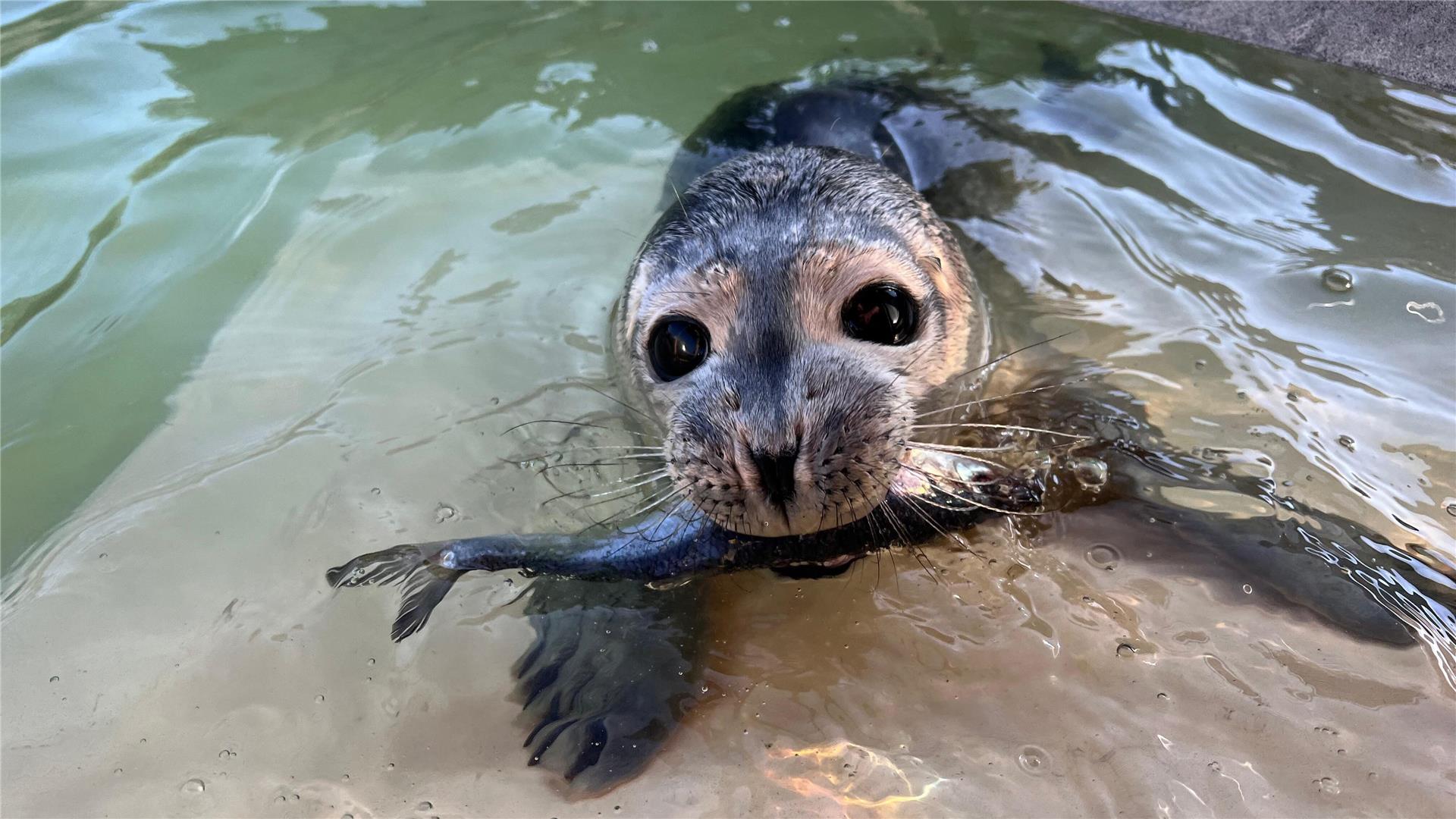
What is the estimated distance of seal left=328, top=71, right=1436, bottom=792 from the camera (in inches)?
72.5

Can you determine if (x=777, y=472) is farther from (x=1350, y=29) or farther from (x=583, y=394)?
(x=1350, y=29)

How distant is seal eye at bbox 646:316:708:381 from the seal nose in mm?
604

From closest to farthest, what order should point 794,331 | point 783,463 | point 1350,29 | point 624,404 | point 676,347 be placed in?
point 783,463 < point 794,331 < point 676,347 < point 624,404 < point 1350,29

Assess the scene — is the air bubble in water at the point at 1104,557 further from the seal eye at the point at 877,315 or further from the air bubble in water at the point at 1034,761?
the seal eye at the point at 877,315

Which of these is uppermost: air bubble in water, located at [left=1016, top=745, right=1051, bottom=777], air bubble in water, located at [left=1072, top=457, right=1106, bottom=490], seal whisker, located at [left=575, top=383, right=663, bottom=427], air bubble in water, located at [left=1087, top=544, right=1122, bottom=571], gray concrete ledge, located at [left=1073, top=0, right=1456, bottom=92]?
gray concrete ledge, located at [left=1073, top=0, right=1456, bottom=92]

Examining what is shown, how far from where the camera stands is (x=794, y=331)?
213 cm

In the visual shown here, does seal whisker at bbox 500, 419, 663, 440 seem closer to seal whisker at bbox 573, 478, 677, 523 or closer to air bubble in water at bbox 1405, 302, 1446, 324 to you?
seal whisker at bbox 573, 478, 677, 523

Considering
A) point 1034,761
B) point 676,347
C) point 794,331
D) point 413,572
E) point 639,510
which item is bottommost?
point 1034,761

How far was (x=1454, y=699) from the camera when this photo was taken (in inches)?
74.4

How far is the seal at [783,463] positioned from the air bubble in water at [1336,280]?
82cm

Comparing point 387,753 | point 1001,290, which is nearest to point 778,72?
point 1001,290

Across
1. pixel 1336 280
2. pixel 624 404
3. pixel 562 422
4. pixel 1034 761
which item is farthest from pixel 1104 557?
pixel 562 422

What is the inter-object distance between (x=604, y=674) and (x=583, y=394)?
39.7 inches

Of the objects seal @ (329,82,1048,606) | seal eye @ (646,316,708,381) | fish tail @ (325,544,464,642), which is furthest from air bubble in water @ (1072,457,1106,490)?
fish tail @ (325,544,464,642)
